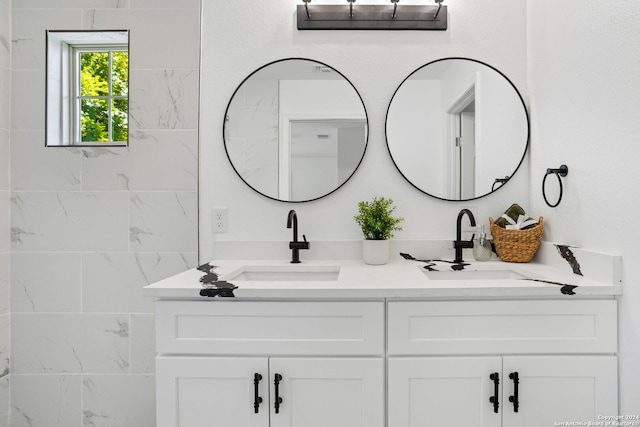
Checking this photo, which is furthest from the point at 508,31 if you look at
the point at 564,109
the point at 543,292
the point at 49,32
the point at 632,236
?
the point at 49,32

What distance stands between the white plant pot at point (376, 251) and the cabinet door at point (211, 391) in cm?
67

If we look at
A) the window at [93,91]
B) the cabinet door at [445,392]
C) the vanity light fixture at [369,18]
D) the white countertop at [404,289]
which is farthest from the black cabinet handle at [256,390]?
the vanity light fixture at [369,18]

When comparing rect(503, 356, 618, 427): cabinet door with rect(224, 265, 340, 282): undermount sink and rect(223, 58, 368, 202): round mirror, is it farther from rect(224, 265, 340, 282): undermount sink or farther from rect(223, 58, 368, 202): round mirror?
rect(223, 58, 368, 202): round mirror

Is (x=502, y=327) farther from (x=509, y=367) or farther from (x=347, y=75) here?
(x=347, y=75)

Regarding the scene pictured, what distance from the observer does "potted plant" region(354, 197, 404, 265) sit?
5.74 feet

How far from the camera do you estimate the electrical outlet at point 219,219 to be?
1.90 metres

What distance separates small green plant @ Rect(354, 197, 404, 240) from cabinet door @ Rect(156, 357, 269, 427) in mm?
743

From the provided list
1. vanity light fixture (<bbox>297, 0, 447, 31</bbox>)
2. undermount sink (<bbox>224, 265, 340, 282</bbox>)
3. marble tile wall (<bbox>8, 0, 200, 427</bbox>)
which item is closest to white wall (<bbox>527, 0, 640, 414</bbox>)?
vanity light fixture (<bbox>297, 0, 447, 31</bbox>)

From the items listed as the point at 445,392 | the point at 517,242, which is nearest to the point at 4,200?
the point at 445,392

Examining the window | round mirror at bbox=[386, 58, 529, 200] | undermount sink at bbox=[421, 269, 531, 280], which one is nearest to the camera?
undermount sink at bbox=[421, 269, 531, 280]

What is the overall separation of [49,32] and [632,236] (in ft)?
8.47

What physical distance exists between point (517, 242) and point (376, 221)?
2.02 feet

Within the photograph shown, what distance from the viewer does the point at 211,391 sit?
129cm

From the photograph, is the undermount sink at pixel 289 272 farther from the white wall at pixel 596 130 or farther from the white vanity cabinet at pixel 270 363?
the white wall at pixel 596 130
